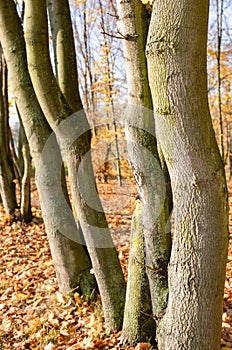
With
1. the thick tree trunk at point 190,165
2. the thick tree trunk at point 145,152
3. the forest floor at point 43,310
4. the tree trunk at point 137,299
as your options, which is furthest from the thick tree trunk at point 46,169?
the thick tree trunk at point 190,165

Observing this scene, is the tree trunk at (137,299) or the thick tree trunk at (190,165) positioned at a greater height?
the thick tree trunk at (190,165)

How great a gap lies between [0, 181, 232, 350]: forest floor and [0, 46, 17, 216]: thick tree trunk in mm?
1615

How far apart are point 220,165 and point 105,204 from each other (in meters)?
7.93

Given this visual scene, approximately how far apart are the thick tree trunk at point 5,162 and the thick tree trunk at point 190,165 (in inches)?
232

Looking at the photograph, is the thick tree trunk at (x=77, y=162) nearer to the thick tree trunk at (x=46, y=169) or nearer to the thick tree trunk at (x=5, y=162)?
the thick tree trunk at (x=46, y=169)

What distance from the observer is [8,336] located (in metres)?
3.25

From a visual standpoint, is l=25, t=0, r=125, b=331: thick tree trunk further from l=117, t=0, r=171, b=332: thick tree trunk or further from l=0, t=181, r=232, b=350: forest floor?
l=117, t=0, r=171, b=332: thick tree trunk

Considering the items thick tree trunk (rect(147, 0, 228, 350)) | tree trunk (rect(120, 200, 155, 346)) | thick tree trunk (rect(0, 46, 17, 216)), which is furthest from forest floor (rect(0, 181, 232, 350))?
thick tree trunk (rect(0, 46, 17, 216))

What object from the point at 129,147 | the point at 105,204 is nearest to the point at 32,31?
the point at 129,147

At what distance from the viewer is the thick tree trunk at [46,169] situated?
345cm

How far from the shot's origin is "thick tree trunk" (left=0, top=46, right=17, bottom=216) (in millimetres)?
7398

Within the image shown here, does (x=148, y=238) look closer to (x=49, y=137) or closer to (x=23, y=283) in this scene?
(x=49, y=137)

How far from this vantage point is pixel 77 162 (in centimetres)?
320

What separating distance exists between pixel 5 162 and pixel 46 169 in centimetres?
441
